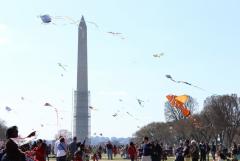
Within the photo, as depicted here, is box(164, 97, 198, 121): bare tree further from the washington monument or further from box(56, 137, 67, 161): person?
box(56, 137, 67, 161): person

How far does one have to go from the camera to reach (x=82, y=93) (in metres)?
119

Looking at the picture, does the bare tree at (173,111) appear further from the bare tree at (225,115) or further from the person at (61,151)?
the person at (61,151)

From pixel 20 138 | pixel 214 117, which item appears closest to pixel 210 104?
pixel 214 117

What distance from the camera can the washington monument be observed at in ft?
378

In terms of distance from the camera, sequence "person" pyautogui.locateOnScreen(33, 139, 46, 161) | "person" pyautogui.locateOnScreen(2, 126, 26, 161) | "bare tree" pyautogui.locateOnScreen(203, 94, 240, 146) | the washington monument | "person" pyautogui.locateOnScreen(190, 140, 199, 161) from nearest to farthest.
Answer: "person" pyautogui.locateOnScreen(2, 126, 26, 161) < "person" pyautogui.locateOnScreen(33, 139, 46, 161) < "person" pyautogui.locateOnScreen(190, 140, 199, 161) < "bare tree" pyautogui.locateOnScreen(203, 94, 240, 146) < the washington monument

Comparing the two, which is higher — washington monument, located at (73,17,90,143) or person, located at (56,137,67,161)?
washington monument, located at (73,17,90,143)

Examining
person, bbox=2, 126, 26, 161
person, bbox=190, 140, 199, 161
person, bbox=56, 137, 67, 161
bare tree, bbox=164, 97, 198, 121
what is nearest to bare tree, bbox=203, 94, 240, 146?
bare tree, bbox=164, 97, 198, 121

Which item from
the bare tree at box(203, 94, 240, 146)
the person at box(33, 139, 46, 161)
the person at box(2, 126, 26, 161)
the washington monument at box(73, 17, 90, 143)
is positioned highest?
the washington monument at box(73, 17, 90, 143)

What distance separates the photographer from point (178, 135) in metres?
105

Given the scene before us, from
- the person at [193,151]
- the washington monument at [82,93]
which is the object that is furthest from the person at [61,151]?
the washington monument at [82,93]

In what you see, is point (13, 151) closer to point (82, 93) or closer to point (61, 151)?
point (61, 151)

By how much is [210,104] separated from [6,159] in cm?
7647

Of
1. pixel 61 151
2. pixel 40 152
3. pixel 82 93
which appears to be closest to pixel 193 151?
pixel 61 151

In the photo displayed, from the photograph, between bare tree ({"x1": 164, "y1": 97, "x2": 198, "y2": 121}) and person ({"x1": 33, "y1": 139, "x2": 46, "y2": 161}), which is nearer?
person ({"x1": 33, "y1": 139, "x2": 46, "y2": 161})
